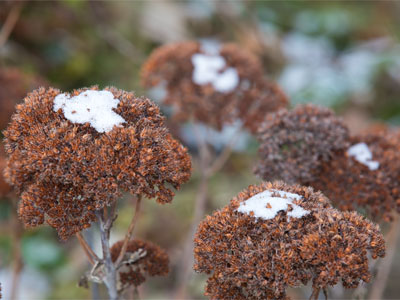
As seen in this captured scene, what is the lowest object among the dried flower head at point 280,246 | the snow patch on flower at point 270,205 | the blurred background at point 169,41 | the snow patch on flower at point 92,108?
the dried flower head at point 280,246

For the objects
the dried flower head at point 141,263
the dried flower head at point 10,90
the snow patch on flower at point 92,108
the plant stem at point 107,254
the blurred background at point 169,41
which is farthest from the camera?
the blurred background at point 169,41

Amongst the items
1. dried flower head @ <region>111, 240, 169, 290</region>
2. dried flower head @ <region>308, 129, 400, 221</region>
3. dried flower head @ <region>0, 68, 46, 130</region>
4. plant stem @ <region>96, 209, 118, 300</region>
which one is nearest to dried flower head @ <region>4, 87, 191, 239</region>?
plant stem @ <region>96, 209, 118, 300</region>

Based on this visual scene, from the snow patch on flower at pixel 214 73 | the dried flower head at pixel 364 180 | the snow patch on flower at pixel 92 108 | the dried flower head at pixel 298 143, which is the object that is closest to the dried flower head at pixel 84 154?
the snow patch on flower at pixel 92 108

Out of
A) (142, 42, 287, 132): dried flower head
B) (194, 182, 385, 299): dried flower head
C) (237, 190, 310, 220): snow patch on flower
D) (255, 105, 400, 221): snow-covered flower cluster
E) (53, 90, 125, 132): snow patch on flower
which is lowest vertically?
(194, 182, 385, 299): dried flower head

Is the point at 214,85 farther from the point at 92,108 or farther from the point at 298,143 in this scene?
the point at 92,108

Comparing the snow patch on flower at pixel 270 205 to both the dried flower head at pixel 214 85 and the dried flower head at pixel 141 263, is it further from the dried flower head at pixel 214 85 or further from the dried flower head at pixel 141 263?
the dried flower head at pixel 214 85

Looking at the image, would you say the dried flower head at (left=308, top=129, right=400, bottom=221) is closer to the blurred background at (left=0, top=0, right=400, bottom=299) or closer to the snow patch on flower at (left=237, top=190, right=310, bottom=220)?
the snow patch on flower at (left=237, top=190, right=310, bottom=220)

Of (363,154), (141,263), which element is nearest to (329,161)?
(363,154)
